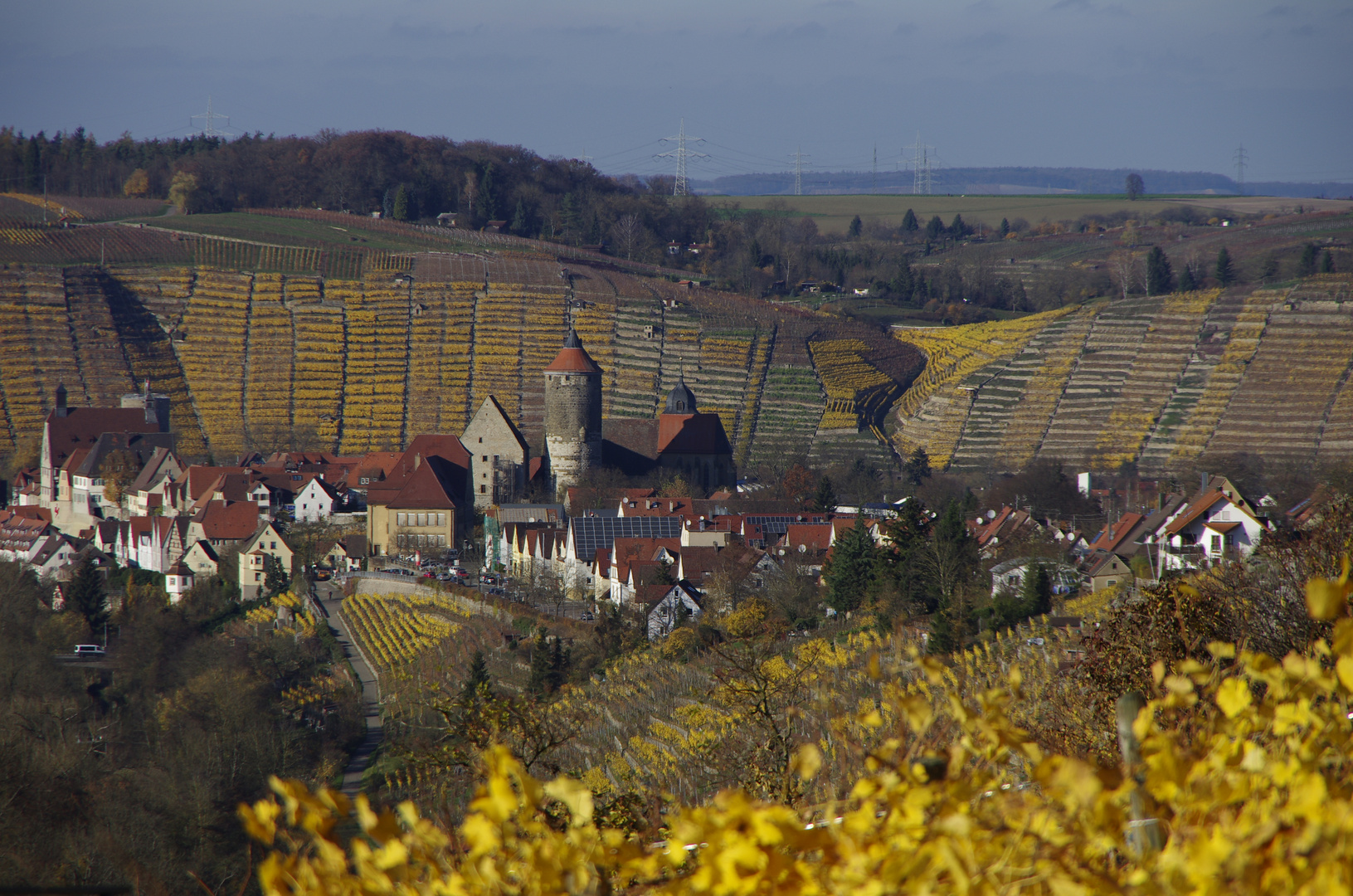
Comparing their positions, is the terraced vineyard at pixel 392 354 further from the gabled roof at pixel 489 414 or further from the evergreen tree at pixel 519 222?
the evergreen tree at pixel 519 222

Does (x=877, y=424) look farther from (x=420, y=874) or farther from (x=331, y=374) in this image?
(x=420, y=874)

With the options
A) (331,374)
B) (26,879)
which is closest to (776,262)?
(331,374)

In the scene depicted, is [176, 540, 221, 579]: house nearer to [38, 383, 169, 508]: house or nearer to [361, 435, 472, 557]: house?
[361, 435, 472, 557]: house

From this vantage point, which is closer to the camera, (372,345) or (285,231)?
(372,345)

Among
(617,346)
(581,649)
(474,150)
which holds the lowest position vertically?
(581,649)

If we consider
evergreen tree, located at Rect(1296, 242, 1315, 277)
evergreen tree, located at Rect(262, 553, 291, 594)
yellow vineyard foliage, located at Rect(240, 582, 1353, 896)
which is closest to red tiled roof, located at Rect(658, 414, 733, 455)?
evergreen tree, located at Rect(262, 553, 291, 594)

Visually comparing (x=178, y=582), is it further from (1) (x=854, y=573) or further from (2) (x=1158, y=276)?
(2) (x=1158, y=276)

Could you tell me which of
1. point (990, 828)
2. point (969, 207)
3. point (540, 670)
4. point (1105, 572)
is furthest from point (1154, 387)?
point (969, 207)
